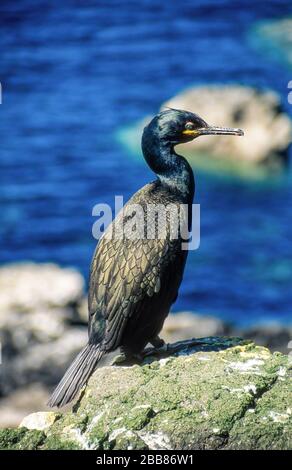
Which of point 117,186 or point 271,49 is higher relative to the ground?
point 271,49

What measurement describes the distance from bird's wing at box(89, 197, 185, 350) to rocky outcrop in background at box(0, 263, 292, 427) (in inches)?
268

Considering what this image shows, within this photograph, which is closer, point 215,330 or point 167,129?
point 167,129

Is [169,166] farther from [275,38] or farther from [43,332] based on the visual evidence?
[275,38]

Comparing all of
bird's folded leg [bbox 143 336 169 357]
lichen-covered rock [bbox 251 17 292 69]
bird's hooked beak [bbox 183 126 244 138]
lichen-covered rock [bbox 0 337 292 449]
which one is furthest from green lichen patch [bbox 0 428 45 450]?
lichen-covered rock [bbox 251 17 292 69]

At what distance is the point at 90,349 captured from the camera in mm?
7914

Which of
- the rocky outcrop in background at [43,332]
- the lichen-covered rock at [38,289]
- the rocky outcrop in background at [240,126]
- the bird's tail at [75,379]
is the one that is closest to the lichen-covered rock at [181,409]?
the bird's tail at [75,379]

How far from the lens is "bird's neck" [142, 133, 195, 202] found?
8.54 metres

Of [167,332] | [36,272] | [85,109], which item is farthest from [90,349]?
[85,109]

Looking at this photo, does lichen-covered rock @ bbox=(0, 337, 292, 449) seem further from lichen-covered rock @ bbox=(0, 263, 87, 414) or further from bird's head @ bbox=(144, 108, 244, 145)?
lichen-covered rock @ bbox=(0, 263, 87, 414)

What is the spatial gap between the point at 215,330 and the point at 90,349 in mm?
9832

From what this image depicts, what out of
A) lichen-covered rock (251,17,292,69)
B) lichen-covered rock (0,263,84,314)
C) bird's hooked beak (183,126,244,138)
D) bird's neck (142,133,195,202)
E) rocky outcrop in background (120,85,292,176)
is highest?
lichen-covered rock (251,17,292,69)

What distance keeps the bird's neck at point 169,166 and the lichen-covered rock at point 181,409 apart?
1.52 m
